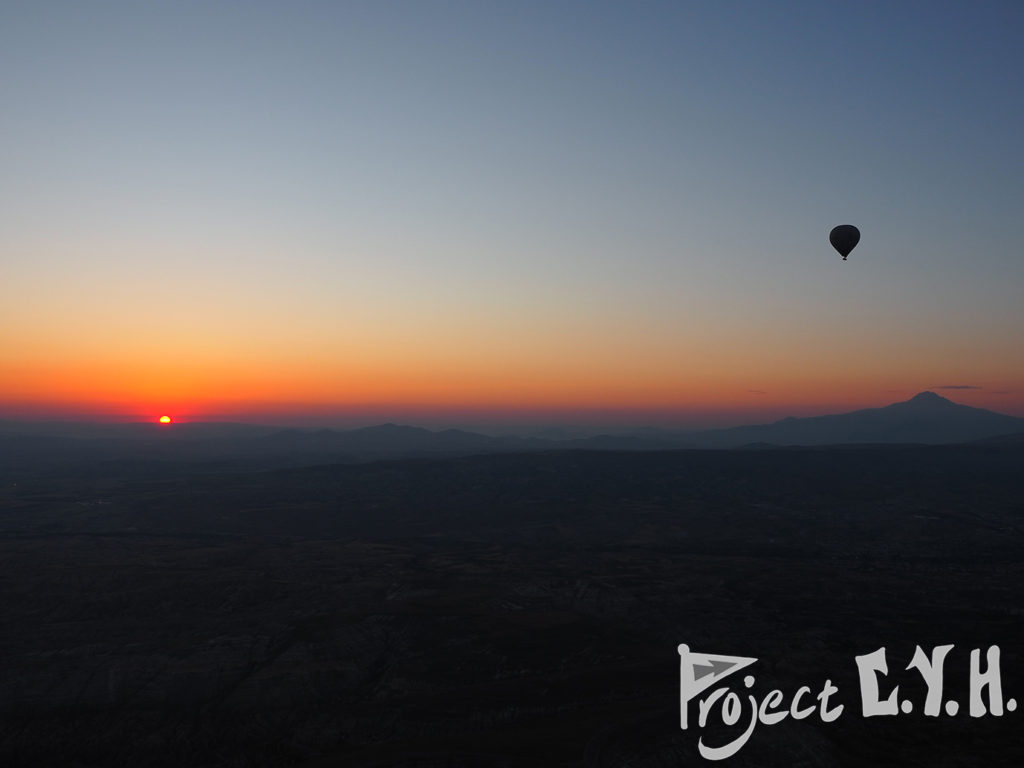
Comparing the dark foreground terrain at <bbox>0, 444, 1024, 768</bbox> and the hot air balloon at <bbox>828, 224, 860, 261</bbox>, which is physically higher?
the hot air balloon at <bbox>828, 224, 860, 261</bbox>

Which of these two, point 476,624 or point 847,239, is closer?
point 476,624

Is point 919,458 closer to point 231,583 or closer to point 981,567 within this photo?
point 981,567

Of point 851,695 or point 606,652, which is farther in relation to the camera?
point 606,652

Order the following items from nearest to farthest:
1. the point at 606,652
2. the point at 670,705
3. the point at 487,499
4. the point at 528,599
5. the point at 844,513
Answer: the point at 670,705
the point at 606,652
the point at 528,599
the point at 844,513
the point at 487,499

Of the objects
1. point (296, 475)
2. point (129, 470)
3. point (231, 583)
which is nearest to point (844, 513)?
point (231, 583)

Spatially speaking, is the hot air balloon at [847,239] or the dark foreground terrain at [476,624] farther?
the hot air balloon at [847,239]

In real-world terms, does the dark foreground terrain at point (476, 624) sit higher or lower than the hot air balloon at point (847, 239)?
lower

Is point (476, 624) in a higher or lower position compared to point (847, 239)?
lower

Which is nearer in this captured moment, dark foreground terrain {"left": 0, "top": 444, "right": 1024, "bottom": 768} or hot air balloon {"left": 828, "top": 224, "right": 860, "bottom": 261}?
dark foreground terrain {"left": 0, "top": 444, "right": 1024, "bottom": 768}
